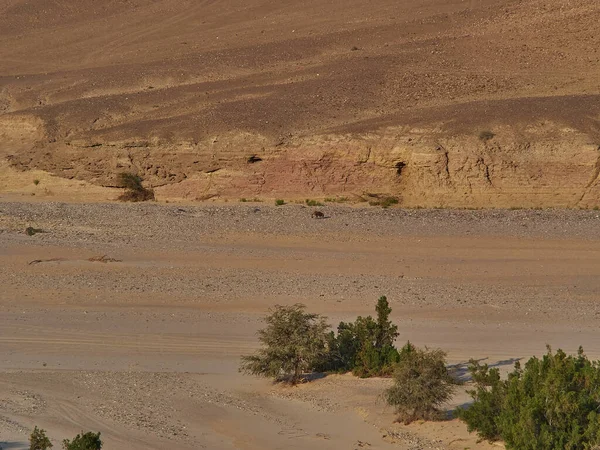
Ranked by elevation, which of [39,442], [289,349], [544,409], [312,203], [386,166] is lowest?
[39,442]

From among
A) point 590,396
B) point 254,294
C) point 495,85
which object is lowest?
point 590,396

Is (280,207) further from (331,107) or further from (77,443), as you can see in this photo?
(77,443)

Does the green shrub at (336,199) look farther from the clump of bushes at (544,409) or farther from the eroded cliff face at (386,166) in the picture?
the clump of bushes at (544,409)

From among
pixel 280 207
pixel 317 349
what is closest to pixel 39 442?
pixel 317 349

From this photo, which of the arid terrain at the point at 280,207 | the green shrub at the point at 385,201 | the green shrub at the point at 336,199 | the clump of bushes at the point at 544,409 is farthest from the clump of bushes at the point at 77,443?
the green shrub at the point at 336,199

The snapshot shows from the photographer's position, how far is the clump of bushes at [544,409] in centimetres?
994

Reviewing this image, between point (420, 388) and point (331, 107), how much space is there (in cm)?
2006

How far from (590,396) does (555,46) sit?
1050 inches

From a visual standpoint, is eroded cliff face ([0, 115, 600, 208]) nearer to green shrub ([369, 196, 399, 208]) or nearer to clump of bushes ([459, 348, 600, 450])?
green shrub ([369, 196, 399, 208])

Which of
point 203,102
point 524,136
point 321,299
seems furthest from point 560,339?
point 203,102

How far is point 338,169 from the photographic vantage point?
1099 inches

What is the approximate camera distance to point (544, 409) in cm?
1015

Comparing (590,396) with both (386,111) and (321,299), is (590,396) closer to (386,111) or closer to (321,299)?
(321,299)

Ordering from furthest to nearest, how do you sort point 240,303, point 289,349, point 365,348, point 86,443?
point 240,303 < point 365,348 < point 289,349 < point 86,443
